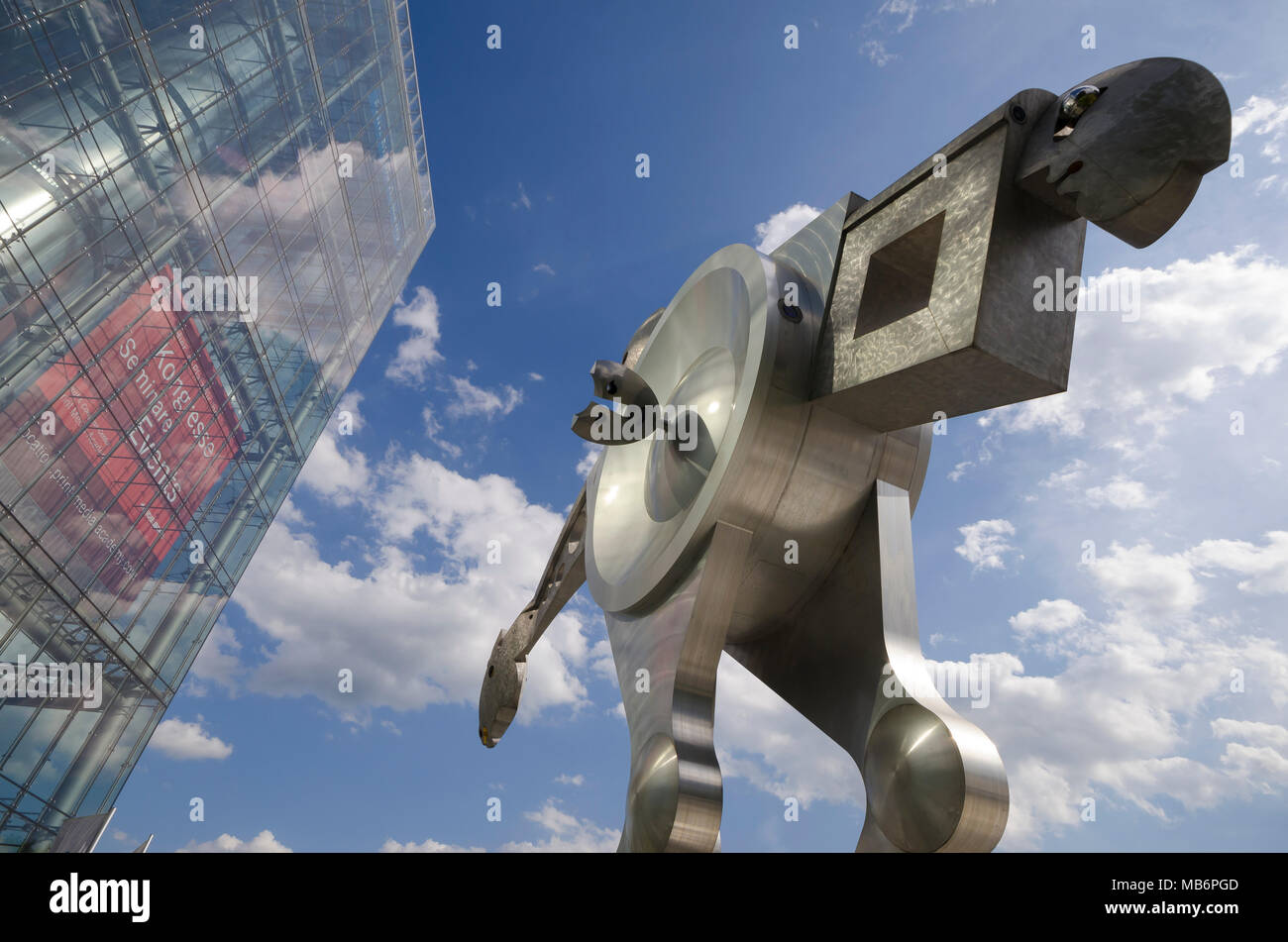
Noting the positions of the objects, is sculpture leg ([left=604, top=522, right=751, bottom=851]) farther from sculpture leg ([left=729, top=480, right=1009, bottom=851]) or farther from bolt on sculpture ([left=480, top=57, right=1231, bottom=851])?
sculpture leg ([left=729, top=480, right=1009, bottom=851])

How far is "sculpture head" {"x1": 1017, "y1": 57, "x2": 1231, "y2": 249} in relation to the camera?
487 cm

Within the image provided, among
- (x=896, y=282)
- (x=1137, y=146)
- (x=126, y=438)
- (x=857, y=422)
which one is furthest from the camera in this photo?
(x=126, y=438)

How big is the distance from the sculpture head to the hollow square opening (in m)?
1.14

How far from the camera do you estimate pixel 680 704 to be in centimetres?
653

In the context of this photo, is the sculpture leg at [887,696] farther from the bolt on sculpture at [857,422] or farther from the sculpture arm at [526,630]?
the sculpture arm at [526,630]

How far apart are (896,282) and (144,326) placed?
63.0ft

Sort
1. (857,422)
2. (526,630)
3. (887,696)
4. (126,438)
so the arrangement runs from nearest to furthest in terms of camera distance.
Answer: (887,696) < (857,422) < (526,630) < (126,438)

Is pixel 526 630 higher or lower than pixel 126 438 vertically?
lower

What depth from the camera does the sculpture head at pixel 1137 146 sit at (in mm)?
4871

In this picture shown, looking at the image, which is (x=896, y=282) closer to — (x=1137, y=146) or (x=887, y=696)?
(x=1137, y=146)

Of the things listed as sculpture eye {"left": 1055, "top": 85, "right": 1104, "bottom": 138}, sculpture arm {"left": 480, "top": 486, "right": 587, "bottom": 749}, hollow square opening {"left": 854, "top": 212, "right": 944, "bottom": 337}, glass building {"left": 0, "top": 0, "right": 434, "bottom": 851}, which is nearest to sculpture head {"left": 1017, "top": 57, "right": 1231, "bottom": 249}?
sculpture eye {"left": 1055, "top": 85, "right": 1104, "bottom": 138}

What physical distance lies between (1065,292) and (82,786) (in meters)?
23.3

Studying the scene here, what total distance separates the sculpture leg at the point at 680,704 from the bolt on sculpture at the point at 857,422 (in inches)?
0.8

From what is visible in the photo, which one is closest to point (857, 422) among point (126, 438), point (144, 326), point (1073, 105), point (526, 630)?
point (1073, 105)
